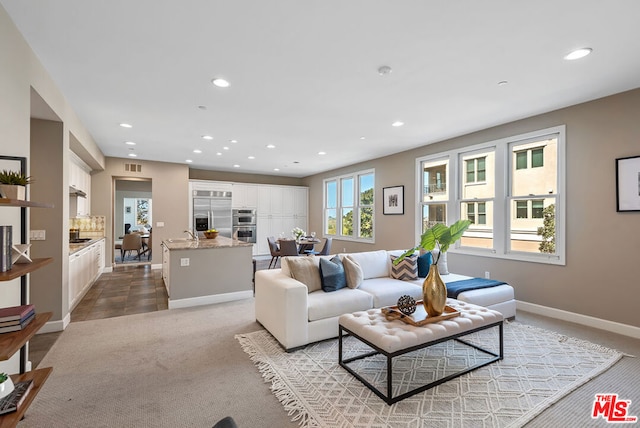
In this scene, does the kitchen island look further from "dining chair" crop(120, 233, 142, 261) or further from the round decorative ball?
"dining chair" crop(120, 233, 142, 261)

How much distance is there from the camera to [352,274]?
3551mm

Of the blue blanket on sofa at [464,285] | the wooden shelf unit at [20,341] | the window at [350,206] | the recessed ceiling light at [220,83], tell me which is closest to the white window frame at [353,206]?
the window at [350,206]

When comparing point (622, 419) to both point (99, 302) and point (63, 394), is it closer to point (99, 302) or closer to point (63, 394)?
point (63, 394)

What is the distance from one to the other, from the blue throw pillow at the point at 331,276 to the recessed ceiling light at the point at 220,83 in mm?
2168

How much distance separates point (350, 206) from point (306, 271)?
4.75 meters

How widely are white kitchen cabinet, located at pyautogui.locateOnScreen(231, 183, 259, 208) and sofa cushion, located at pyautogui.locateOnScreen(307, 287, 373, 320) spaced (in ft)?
19.8

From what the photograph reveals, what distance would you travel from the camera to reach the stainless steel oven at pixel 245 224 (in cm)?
874

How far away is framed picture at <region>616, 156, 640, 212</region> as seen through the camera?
3.18m

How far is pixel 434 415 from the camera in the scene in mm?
1951

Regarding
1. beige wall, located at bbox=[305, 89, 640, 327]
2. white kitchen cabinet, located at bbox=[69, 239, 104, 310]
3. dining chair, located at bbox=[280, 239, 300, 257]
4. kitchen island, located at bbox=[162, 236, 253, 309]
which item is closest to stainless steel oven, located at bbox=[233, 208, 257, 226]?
dining chair, located at bbox=[280, 239, 300, 257]

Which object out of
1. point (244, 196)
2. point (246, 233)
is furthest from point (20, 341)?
point (244, 196)

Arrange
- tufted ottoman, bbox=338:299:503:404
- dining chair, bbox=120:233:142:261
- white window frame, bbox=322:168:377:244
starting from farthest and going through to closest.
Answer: dining chair, bbox=120:233:142:261, white window frame, bbox=322:168:377:244, tufted ottoman, bbox=338:299:503:404

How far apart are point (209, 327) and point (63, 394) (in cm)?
143

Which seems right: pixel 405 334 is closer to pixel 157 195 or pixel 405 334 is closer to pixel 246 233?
pixel 157 195
